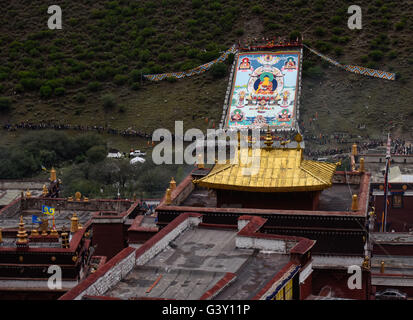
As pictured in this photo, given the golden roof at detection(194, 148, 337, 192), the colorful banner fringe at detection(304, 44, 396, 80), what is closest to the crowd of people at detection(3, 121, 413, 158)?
the colorful banner fringe at detection(304, 44, 396, 80)

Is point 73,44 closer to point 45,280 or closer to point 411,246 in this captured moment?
point 411,246

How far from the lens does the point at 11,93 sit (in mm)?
90438

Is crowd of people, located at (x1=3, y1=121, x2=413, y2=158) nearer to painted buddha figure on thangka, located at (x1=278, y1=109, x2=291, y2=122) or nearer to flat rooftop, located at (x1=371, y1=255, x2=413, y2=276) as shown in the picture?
painted buddha figure on thangka, located at (x1=278, y1=109, x2=291, y2=122)

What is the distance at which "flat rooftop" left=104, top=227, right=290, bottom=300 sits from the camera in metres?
20.2

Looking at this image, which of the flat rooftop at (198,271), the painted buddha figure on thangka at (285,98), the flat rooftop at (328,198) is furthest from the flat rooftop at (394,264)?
the painted buddha figure on thangka at (285,98)

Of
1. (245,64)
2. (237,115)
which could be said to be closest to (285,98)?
(237,115)

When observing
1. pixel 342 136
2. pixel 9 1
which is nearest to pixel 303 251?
pixel 342 136

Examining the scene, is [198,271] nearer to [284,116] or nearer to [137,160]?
[137,160]

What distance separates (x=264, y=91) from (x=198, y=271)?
5727 cm

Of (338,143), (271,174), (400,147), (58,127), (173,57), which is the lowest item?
(400,147)

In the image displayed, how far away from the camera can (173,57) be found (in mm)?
93250

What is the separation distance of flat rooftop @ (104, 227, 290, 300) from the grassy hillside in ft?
154

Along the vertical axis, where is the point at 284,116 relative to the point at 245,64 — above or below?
Answer: below

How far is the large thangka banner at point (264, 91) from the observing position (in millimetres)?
74125
